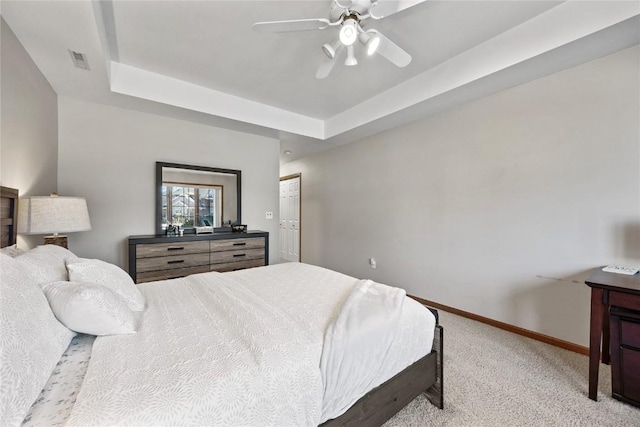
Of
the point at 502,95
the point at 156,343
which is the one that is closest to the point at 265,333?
the point at 156,343

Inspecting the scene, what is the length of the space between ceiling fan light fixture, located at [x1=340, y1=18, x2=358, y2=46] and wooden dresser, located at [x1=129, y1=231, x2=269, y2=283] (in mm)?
2542

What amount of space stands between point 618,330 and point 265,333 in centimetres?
211

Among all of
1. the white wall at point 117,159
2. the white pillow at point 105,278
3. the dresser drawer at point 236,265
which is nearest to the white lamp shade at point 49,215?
the white pillow at point 105,278

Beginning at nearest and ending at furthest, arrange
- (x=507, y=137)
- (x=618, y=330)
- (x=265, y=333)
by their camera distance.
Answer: (x=265, y=333) → (x=618, y=330) → (x=507, y=137)

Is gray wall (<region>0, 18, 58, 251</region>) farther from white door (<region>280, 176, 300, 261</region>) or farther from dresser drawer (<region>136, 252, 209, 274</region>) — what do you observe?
white door (<region>280, 176, 300, 261</region>)

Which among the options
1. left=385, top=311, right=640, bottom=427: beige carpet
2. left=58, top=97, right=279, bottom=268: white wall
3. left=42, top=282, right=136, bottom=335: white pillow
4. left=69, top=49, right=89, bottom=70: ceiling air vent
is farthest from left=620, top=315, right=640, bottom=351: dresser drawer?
left=69, top=49, right=89, bottom=70: ceiling air vent

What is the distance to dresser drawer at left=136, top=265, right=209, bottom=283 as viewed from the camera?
9.21 feet

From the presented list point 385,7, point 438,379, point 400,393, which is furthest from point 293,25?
point 438,379

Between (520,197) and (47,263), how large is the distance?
3555 mm

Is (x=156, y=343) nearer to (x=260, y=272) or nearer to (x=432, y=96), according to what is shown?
(x=260, y=272)

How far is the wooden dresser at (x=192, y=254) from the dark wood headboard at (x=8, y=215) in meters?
1.03

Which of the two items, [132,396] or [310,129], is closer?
[132,396]

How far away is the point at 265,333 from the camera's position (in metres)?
1.17

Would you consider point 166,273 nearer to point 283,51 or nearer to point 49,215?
Result: point 49,215
